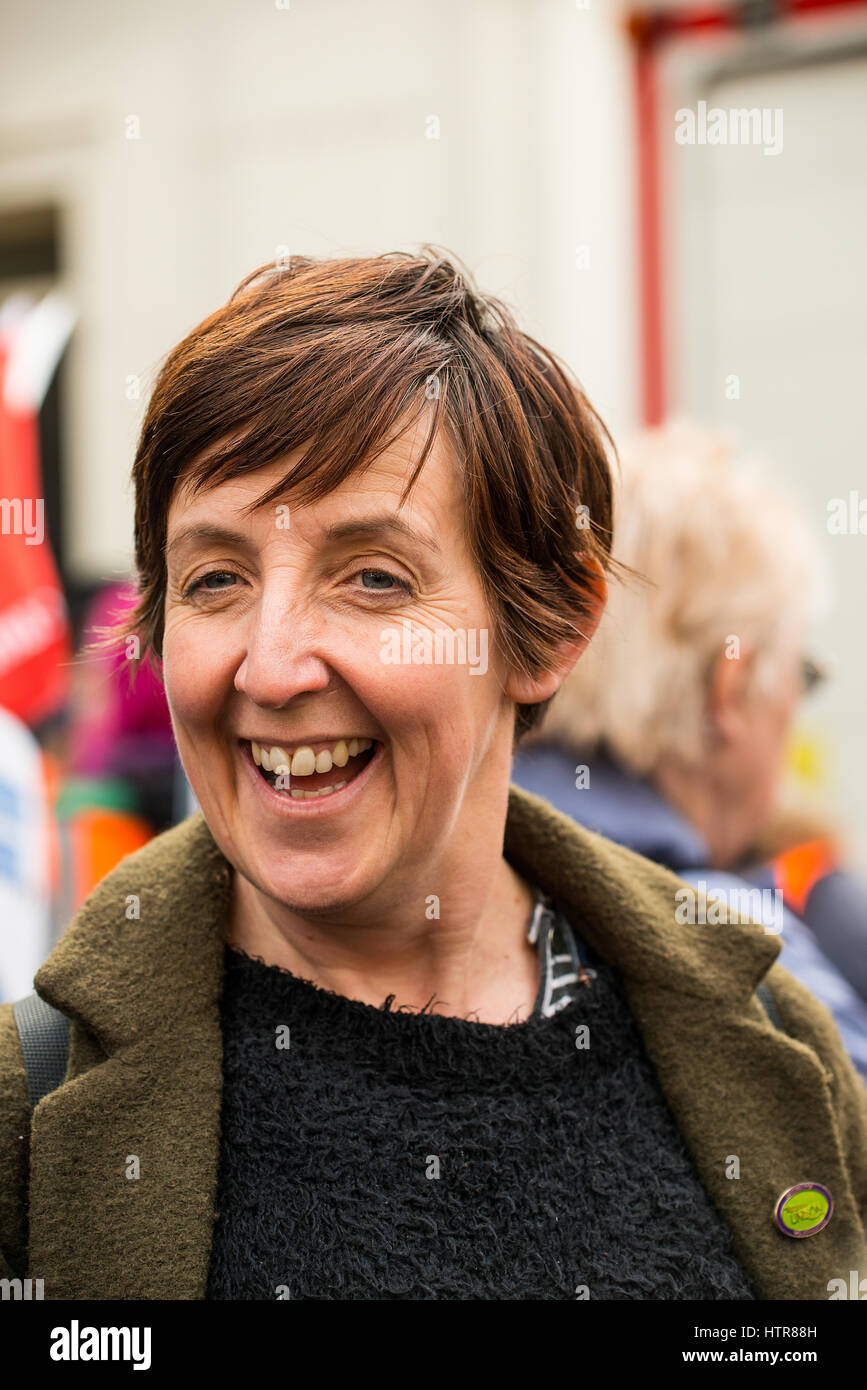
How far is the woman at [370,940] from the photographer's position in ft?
4.20

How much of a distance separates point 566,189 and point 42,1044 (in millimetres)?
4040

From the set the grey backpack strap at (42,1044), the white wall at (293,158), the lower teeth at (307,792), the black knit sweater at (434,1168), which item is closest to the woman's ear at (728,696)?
the black knit sweater at (434,1168)

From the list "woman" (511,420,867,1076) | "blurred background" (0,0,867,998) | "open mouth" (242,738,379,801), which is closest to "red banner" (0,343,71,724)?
"woman" (511,420,867,1076)

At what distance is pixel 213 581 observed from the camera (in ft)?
4.35

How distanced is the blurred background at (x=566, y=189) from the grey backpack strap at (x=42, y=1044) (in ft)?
10.3

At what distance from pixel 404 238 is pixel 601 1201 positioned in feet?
13.4

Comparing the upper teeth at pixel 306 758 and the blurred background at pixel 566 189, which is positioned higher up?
the blurred background at pixel 566 189

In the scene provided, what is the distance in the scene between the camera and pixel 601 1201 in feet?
4.67

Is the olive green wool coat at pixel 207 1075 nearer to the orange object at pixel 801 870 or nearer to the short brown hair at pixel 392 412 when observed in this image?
the short brown hair at pixel 392 412

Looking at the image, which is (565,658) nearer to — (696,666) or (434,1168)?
(434,1168)

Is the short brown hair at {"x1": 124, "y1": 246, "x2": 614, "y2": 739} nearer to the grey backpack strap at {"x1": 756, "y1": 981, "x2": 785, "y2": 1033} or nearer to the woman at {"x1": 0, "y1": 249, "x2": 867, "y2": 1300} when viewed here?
the woman at {"x1": 0, "y1": 249, "x2": 867, "y2": 1300}

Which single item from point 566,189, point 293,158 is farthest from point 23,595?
point 293,158

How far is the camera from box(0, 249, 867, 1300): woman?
1.28 metres

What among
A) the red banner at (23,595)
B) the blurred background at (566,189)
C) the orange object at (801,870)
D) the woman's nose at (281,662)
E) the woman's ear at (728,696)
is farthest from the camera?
the blurred background at (566,189)
